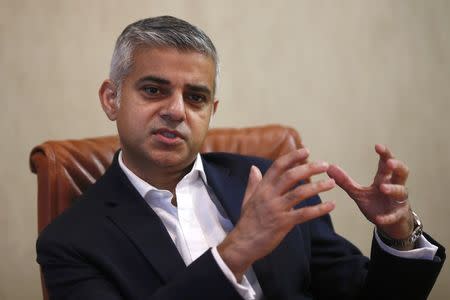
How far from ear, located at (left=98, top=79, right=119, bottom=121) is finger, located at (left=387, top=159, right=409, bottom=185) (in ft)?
2.68

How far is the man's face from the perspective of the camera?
130 centimetres

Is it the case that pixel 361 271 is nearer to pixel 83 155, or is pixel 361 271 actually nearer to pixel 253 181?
pixel 253 181

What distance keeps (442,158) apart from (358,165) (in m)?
0.46

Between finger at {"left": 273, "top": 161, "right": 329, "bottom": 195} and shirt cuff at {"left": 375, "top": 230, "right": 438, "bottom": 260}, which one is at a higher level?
finger at {"left": 273, "top": 161, "right": 329, "bottom": 195}

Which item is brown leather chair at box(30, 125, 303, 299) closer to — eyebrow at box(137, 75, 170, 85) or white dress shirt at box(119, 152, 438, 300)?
white dress shirt at box(119, 152, 438, 300)

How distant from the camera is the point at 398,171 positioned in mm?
1117

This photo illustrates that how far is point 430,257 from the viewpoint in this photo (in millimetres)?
1240

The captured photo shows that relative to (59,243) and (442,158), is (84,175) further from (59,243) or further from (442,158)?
(442,158)

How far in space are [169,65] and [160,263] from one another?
0.55 metres

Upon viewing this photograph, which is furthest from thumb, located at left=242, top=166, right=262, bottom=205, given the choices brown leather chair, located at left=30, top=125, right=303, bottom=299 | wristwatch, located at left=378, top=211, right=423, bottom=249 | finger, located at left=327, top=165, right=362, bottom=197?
brown leather chair, located at left=30, top=125, right=303, bottom=299

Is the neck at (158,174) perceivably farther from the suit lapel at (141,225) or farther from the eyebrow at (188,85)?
the eyebrow at (188,85)

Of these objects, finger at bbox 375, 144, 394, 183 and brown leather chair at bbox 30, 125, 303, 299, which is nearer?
finger at bbox 375, 144, 394, 183

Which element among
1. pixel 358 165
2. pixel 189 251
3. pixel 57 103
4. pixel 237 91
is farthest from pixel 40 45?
pixel 358 165

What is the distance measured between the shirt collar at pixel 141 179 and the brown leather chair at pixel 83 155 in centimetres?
17
